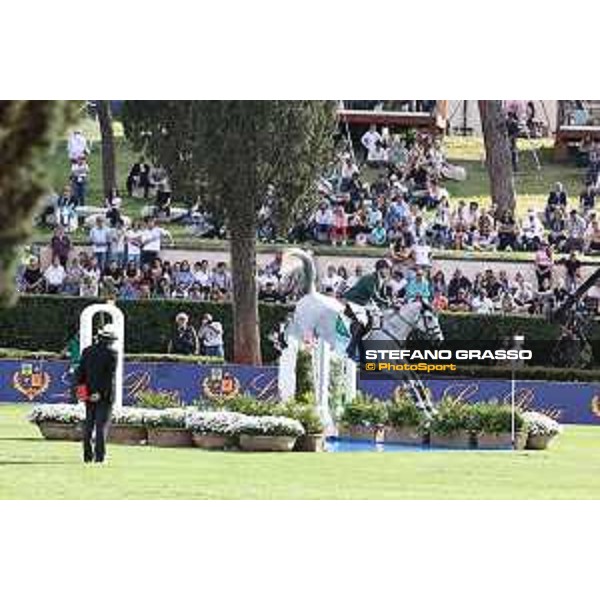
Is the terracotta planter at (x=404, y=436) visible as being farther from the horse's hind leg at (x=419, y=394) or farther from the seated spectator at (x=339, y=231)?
the seated spectator at (x=339, y=231)

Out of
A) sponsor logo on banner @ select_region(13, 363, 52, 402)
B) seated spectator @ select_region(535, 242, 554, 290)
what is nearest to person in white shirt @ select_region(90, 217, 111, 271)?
sponsor logo on banner @ select_region(13, 363, 52, 402)

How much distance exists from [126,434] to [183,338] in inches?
31.7

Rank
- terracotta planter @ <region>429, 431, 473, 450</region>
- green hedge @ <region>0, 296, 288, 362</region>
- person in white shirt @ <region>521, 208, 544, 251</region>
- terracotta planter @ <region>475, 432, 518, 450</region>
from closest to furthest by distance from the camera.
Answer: green hedge @ <region>0, 296, 288, 362</region>, person in white shirt @ <region>521, 208, 544, 251</region>, terracotta planter @ <region>429, 431, 473, 450</region>, terracotta planter @ <region>475, 432, 518, 450</region>

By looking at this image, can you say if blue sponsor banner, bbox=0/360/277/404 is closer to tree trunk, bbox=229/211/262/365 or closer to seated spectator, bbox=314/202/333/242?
tree trunk, bbox=229/211/262/365

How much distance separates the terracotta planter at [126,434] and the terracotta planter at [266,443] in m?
0.73

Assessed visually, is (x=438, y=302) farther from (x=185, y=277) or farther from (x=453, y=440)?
(x=185, y=277)

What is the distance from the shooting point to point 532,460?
2025cm

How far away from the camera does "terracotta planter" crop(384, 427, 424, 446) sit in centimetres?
2077

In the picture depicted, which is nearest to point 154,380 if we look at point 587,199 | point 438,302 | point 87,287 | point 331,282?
point 87,287

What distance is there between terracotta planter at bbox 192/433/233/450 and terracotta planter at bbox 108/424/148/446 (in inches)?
18.7

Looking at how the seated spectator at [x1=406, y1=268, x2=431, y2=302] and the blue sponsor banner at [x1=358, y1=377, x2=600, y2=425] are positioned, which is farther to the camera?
the blue sponsor banner at [x1=358, y1=377, x2=600, y2=425]

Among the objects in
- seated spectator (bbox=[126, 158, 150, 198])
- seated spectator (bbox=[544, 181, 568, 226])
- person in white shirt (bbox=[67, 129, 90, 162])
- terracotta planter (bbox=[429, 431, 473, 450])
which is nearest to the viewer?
person in white shirt (bbox=[67, 129, 90, 162])
